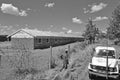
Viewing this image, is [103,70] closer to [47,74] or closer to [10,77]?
[47,74]

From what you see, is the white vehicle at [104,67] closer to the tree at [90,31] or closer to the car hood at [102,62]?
the car hood at [102,62]

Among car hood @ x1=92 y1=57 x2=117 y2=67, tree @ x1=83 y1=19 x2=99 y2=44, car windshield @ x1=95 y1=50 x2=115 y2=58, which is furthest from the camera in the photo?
tree @ x1=83 y1=19 x2=99 y2=44

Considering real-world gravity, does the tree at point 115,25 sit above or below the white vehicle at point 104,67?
above

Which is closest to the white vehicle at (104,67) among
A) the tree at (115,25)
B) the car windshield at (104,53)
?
the car windshield at (104,53)

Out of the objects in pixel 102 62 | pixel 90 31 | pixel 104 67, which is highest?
pixel 90 31

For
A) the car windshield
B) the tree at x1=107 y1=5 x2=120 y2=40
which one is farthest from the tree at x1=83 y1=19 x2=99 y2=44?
the car windshield

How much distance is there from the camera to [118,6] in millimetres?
26562

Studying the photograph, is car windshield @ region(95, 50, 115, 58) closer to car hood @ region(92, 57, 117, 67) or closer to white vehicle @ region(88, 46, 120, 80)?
white vehicle @ region(88, 46, 120, 80)

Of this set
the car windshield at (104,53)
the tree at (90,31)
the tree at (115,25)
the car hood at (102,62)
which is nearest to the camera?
the car hood at (102,62)

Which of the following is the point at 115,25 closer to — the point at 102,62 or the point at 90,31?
the point at 90,31

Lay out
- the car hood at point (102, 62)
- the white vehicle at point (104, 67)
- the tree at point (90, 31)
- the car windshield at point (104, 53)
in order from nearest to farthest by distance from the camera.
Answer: the white vehicle at point (104, 67), the car hood at point (102, 62), the car windshield at point (104, 53), the tree at point (90, 31)

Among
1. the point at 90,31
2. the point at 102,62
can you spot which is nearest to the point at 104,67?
the point at 102,62

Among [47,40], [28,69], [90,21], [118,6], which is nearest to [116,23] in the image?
[118,6]

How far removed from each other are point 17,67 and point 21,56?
0.67m
